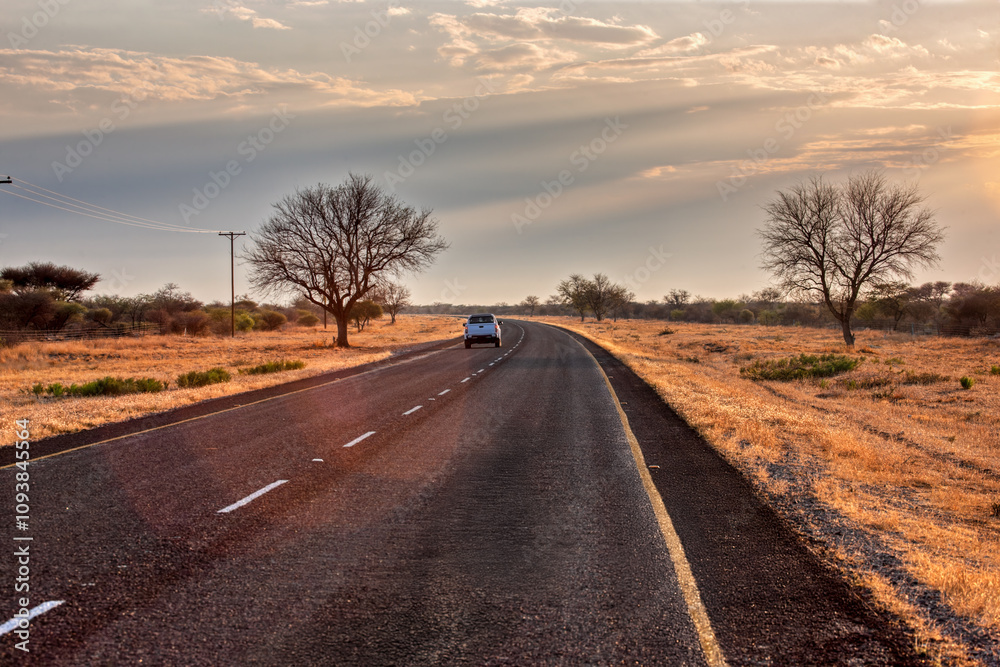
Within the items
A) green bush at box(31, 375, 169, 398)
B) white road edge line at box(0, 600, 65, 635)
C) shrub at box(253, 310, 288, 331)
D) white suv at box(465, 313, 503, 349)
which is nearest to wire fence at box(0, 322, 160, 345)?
shrub at box(253, 310, 288, 331)

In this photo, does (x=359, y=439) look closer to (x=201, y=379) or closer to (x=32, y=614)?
(x=32, y=614)

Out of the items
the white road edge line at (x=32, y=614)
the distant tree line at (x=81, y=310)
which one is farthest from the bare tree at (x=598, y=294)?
the white road edge line at (x=32, y=614)

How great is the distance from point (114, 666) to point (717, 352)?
121 feet

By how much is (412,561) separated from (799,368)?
76.0 feet

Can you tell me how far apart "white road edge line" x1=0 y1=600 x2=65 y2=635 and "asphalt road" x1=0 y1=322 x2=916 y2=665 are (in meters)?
0.03

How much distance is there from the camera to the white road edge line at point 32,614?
3.64m

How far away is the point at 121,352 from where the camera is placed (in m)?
38.4

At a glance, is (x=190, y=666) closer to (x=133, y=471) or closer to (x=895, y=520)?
(x=133, y=471)

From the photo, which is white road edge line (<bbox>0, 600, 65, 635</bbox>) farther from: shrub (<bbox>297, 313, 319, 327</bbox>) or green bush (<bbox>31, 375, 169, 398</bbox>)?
shrub (<bbox>297, 313, 319, 327</bbox>)

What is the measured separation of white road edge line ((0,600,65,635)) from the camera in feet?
11.9

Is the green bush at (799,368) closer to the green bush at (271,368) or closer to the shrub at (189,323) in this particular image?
the green bush at (271,368)

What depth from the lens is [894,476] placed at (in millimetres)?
8320

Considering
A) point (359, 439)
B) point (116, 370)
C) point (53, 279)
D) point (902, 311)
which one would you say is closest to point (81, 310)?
point (53, 279)

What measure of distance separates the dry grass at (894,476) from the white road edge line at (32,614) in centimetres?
519
